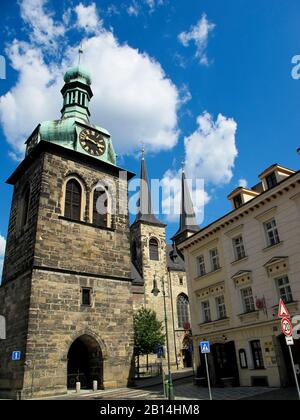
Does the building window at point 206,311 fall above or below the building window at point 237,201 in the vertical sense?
below

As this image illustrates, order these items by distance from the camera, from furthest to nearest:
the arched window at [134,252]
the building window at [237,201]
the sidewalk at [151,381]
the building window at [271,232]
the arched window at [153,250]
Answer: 1. the arched window at [134,252]
2. the arched window at [153,250]
3. the sidewalk at [151,381]
4. the building window at [237,201]
5. the building window at [271,232]

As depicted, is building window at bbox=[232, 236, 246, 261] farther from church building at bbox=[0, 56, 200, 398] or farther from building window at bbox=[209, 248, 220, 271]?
church building at bbox=[0, 56, 200, 398]

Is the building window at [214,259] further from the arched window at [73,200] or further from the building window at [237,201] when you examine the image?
the arched window at [73,200]

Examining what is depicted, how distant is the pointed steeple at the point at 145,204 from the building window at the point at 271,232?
2931cm

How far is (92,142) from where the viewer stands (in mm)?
25469

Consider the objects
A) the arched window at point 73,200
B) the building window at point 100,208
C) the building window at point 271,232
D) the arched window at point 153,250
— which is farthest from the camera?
the arched window at point 153,250

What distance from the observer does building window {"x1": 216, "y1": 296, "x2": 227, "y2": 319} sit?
19625 millimetres

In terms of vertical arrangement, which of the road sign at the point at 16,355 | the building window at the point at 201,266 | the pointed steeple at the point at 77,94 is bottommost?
the road sign at the point at 16,355

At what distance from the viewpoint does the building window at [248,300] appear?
1789 cm

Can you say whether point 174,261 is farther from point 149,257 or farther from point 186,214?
point 186,214

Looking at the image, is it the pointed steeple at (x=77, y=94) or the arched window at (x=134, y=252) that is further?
the arched window at (x=134, y=252)

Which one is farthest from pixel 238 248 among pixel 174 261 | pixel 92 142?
pixel 174 261

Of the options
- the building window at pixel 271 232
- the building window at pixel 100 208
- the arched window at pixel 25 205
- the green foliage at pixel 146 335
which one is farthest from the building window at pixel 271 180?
the green foliage at pixel 146 335
